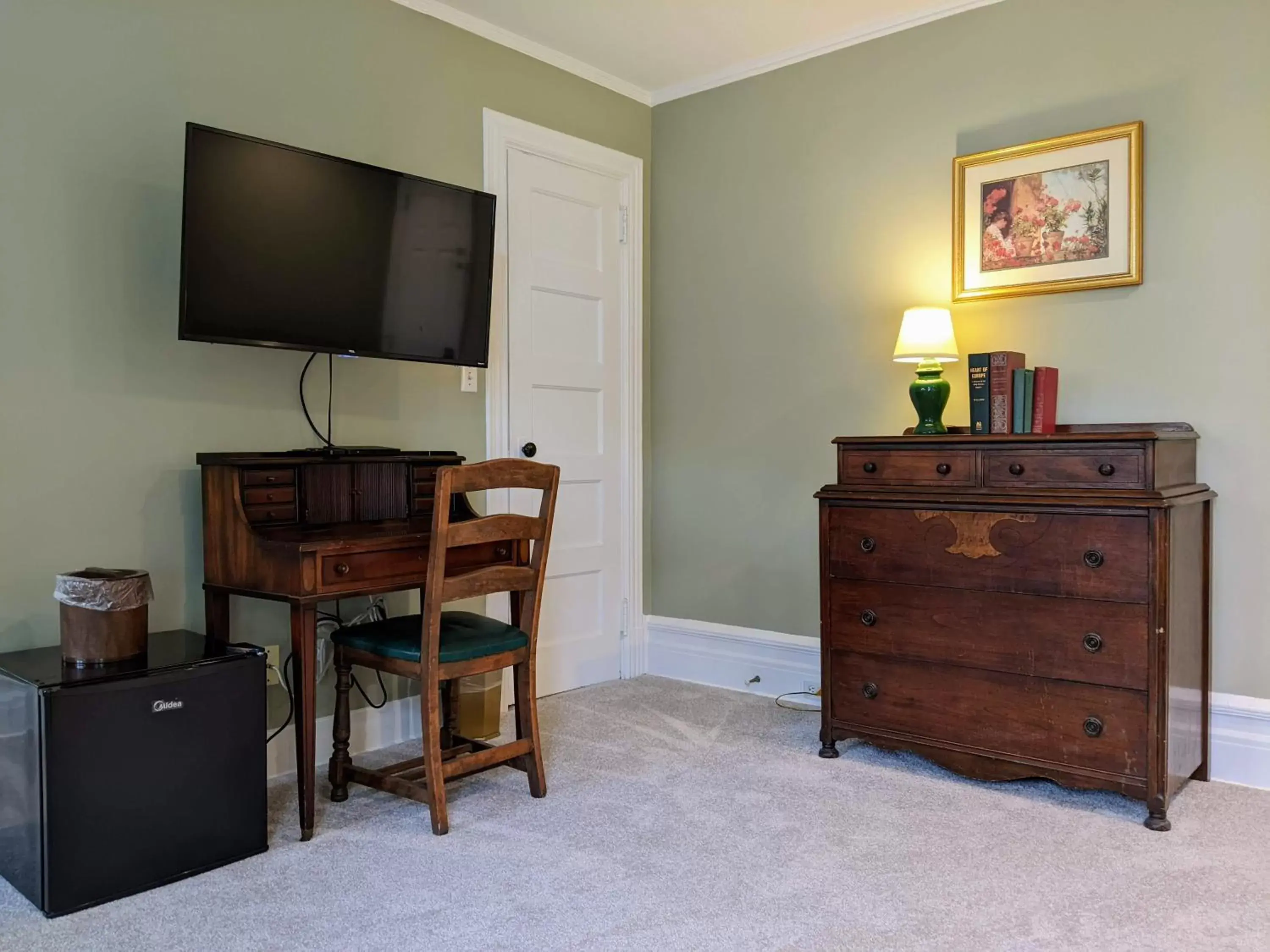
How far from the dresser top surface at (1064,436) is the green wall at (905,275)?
2.2 inches

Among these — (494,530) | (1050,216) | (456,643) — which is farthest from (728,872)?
(1050,216)

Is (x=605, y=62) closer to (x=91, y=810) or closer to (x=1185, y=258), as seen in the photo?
(x=1185, y=258)

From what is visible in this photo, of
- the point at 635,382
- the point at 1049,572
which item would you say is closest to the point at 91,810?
the point at 1049,572

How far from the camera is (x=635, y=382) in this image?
13.6ft

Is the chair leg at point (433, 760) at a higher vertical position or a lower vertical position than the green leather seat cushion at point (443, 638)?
lower

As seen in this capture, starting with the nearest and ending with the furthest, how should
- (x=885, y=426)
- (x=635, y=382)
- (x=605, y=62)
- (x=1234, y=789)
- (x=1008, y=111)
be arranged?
1. (x=1234, y=789)
2. (x=1008, y=111)
3. (x=885, y=426)
4. (x=605, y=62)
5. (x=635, y=382)

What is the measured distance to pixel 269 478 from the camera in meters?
2.65

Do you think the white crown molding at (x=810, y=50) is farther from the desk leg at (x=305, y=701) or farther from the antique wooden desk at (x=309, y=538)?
the desk leg at (x=305, y=701)

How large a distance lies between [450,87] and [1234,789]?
10.9 feet

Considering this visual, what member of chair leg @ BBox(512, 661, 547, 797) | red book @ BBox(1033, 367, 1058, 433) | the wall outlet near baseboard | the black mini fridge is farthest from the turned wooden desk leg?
red book @ BBox(1033, 367, 1058, 433)

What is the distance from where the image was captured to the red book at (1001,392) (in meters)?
2.87

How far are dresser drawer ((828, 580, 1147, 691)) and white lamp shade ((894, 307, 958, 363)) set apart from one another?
790 millimetres

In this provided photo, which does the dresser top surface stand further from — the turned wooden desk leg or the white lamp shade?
the turned wooden desk leg

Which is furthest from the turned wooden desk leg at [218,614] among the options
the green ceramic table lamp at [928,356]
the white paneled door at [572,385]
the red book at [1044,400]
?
the red book at [1044,400]
